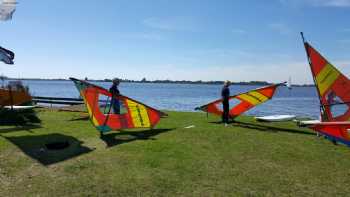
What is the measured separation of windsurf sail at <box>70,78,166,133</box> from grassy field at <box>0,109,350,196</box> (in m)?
0.50

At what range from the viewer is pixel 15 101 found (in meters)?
17.5

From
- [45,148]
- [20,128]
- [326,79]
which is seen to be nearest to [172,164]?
[45,148]

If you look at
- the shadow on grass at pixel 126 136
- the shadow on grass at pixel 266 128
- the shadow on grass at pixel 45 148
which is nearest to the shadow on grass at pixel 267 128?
the shadow on grass at pixel 266 128

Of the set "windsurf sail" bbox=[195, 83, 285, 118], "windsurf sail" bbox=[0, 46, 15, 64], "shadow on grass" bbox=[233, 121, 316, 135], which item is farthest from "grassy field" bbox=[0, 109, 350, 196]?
"windsurf sail" bbox=[195, 83, 285, 118]

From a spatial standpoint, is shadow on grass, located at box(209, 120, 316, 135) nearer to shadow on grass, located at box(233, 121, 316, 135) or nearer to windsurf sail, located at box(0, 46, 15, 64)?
shadow on grass, located at box(233, 121, 316, 135)

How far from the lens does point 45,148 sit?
10.2 meters

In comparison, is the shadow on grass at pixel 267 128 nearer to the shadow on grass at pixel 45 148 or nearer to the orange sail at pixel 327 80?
the orange sail at pixel 327 80

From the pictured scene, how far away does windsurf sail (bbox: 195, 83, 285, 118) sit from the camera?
55.1 ft

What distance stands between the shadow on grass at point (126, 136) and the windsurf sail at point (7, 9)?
21.0 feet

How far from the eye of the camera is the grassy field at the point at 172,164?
7035 millimetres

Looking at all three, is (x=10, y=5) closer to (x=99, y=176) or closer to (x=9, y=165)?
(x=9, y=165)

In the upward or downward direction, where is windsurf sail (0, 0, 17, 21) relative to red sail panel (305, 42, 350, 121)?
upward

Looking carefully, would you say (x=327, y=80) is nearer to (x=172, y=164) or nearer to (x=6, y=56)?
(x=172, y=164)

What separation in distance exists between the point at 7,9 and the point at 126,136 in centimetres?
720
